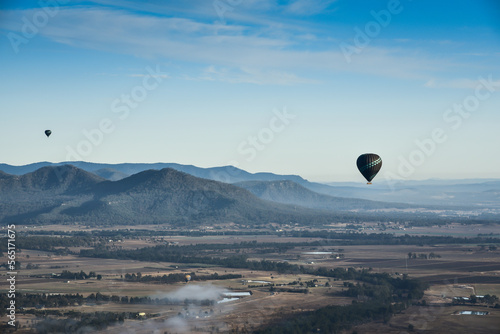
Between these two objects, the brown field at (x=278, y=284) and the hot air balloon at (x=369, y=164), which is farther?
the hot air balloon at (x=369, y=164)

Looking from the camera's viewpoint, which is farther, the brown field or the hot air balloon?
the hot air balloon

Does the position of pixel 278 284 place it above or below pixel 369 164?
below

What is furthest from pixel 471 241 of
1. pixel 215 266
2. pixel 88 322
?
pixel 88 322

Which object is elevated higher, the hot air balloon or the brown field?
the hot air balloon

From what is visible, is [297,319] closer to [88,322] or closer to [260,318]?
[260,318]

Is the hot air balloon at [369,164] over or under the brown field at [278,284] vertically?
over
